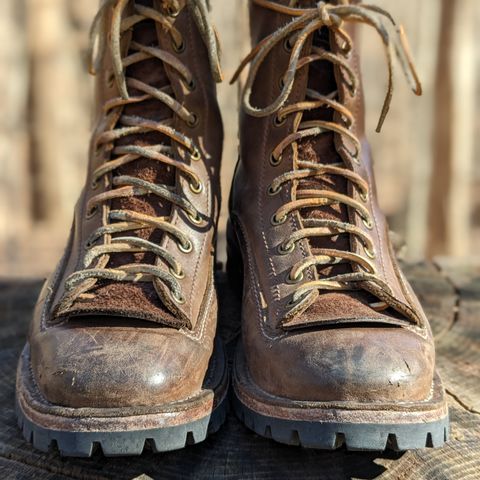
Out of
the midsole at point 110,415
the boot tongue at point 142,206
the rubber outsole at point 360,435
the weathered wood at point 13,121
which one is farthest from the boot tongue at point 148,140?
the weathered wood at point 13,121

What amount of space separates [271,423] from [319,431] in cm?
11

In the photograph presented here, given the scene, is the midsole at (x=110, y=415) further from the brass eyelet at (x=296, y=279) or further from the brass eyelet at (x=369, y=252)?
the brass eyelet at (x=369, y=252)

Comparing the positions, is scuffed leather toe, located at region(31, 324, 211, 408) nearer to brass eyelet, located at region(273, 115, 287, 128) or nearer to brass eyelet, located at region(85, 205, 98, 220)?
brass eyelet, located at region(85, 205, 98, 220)

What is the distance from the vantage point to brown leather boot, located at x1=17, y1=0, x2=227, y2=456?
123 cm

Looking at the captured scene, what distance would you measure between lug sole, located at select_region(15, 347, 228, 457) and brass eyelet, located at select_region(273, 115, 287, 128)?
0.69 m

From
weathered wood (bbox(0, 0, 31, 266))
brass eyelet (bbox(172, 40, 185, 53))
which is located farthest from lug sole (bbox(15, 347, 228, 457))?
weathered wood (bbox(0, 0, 31, 266))

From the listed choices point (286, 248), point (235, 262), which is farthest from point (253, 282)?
point (235, 262)

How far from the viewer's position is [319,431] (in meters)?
1.21

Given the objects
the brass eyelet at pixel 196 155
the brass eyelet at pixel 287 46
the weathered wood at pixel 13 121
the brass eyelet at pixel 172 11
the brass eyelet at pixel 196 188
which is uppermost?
the brass eyelet at pixel 172 11

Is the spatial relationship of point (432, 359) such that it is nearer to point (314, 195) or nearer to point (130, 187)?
point (314, 195)

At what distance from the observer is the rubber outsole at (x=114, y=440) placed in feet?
3.89

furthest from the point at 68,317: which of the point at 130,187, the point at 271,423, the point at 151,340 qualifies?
the point at 271,423

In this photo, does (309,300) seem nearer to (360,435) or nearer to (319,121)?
→ (360,435)

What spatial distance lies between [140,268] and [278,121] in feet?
1.68
